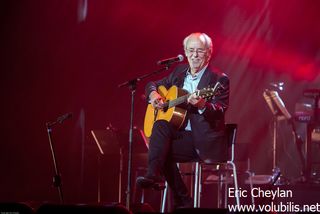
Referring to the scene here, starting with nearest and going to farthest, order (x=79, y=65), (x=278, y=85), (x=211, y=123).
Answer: (x=211, y=123), (x=79, y=65), (x=278, y=85)

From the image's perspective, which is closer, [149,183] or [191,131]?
[149,183]

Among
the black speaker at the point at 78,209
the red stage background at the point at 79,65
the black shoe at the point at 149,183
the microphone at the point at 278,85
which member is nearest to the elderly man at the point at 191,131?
the black shoe at the point at 149,183

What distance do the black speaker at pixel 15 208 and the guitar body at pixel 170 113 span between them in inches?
78.6

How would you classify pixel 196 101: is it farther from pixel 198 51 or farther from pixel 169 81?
pixel 169 81

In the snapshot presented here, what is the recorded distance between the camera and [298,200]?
627 centimetres

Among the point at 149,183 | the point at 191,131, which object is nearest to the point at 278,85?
the point at 191,131

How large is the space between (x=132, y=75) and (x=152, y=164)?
10.4 ft

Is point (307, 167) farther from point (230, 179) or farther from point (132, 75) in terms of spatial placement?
point (132, 75)

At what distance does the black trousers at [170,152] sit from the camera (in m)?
5.23

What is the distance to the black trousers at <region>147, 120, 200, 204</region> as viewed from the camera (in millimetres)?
5234

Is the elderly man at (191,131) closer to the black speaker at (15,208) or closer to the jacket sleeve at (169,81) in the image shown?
the jacket sleeve at (169,81)

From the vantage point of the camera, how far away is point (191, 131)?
5.41 meters

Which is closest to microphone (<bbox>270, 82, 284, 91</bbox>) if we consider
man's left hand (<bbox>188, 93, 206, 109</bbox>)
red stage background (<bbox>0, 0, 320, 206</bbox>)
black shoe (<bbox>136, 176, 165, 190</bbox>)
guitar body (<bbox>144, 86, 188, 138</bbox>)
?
red stage background (<bbox>0, 0, 320, 206</bbox>)

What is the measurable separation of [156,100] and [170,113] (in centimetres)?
24
